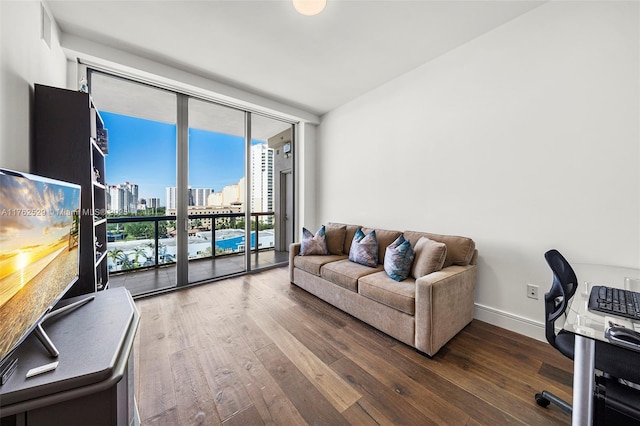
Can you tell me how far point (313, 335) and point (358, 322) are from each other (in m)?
0.51

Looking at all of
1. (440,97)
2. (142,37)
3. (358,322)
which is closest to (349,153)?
(440,97)

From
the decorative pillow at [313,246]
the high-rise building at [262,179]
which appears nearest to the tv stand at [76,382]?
the decorative pillow at [313,246]

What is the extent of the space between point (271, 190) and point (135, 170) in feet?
7.36

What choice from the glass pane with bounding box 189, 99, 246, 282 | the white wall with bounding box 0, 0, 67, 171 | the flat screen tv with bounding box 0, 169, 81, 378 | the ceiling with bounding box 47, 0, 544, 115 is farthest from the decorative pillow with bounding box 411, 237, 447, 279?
the white wall with bounding box 0, 0, 67, 171

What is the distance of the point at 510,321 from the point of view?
222 cm

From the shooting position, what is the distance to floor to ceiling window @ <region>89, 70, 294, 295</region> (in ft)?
10.0

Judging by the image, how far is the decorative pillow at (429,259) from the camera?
2.18 metres

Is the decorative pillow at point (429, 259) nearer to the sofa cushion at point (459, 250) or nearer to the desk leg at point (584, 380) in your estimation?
the sofa cushion at point (459, 250)

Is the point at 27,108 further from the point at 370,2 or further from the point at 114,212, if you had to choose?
the point at 370,2

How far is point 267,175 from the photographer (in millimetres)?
4586

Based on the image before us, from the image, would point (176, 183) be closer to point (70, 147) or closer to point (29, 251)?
point (70, 147)

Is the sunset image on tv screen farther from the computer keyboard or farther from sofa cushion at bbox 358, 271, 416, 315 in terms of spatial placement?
the computer keyboard

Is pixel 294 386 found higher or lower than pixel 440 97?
lower

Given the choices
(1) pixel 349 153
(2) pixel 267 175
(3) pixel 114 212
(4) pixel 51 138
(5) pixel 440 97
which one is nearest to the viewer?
(4) pixel 51 138
